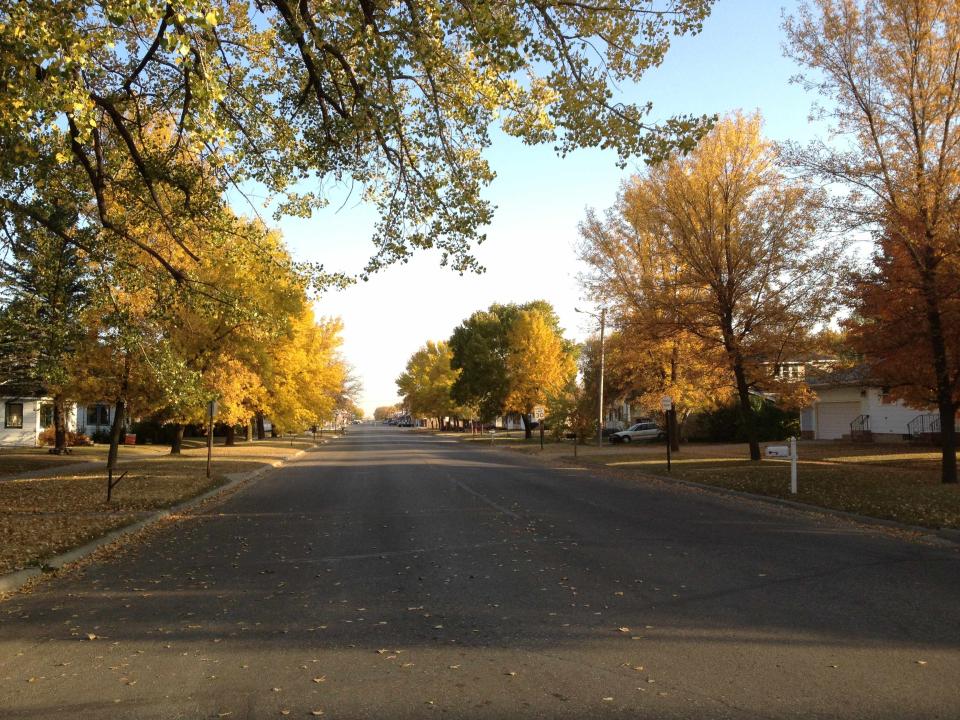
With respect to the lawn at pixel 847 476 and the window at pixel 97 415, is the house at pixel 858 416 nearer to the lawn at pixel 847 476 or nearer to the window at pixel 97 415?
the lawn at pixel 847 476

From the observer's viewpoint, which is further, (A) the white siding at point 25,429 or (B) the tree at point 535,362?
(B) the tree at point 535,362

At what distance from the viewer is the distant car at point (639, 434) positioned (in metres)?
50.0

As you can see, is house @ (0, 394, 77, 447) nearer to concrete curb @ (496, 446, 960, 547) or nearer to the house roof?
concrete curb @ (496, 446, 960, 547)

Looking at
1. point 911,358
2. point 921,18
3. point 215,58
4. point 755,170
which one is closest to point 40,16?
point 215,58

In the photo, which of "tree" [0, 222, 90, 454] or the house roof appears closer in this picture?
"tree" [0, 222, 90, 454]

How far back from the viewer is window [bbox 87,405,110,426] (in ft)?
177

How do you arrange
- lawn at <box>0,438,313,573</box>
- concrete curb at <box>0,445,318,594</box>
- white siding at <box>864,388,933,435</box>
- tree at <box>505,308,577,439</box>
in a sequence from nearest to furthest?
concrete curb at <box>0,445,318,594</box> < lawn at <box>0,438,313,573</box> < white siding at <box>864,388,933,435</box> < tree at <box>505,308,577,439</box>

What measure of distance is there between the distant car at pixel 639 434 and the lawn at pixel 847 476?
17.6 m

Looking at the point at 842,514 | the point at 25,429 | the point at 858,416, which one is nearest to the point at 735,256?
the point at 842,514

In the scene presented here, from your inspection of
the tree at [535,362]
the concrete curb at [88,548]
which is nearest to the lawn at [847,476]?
the concrete curb at [88,548]

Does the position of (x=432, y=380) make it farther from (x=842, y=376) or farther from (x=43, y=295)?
(x=43, y=295)

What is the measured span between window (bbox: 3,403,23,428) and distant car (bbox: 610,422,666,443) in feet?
117

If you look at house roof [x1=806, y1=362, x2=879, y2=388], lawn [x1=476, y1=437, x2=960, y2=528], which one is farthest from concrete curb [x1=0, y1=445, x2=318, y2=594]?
house roof [x1=806, y1=362, x2=879, y2=388]

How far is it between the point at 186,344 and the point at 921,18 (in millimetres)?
20632
